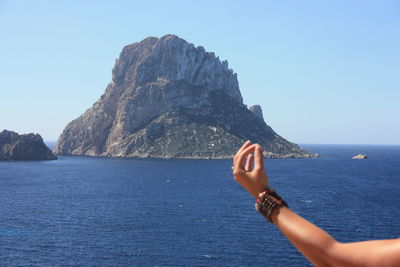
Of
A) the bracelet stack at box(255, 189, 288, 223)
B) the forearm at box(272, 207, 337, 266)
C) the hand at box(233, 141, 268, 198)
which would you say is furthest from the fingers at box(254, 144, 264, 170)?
the forearm at box(272, 207, 337, 266)

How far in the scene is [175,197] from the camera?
148 meters

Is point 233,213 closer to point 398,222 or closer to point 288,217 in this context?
point 398,222

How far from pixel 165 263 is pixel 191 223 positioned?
3088 centimetres

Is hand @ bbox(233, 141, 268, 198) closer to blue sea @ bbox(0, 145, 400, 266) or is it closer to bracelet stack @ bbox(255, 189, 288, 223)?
bracelet stack @ bbox(255, 189, 288, 223)

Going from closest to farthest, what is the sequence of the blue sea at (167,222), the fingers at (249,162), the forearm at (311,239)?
the forearm at (311,239)
the fingers at (249,162)
the blue sea at (167,222)

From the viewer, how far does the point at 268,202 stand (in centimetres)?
374

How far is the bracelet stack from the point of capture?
3.74 metres

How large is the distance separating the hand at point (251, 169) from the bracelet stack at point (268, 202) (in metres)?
0.06

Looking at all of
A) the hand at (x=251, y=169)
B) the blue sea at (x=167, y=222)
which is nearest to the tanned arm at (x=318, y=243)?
the hand at (x=251, y=169)

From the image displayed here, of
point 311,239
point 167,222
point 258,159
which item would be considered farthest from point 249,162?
point 167,222

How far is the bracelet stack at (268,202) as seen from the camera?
374cm

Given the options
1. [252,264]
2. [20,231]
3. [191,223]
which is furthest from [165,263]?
[20,231]

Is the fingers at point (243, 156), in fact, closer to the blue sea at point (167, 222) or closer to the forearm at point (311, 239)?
the forearm at point (311, 239)

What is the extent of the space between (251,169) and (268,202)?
35 cm
